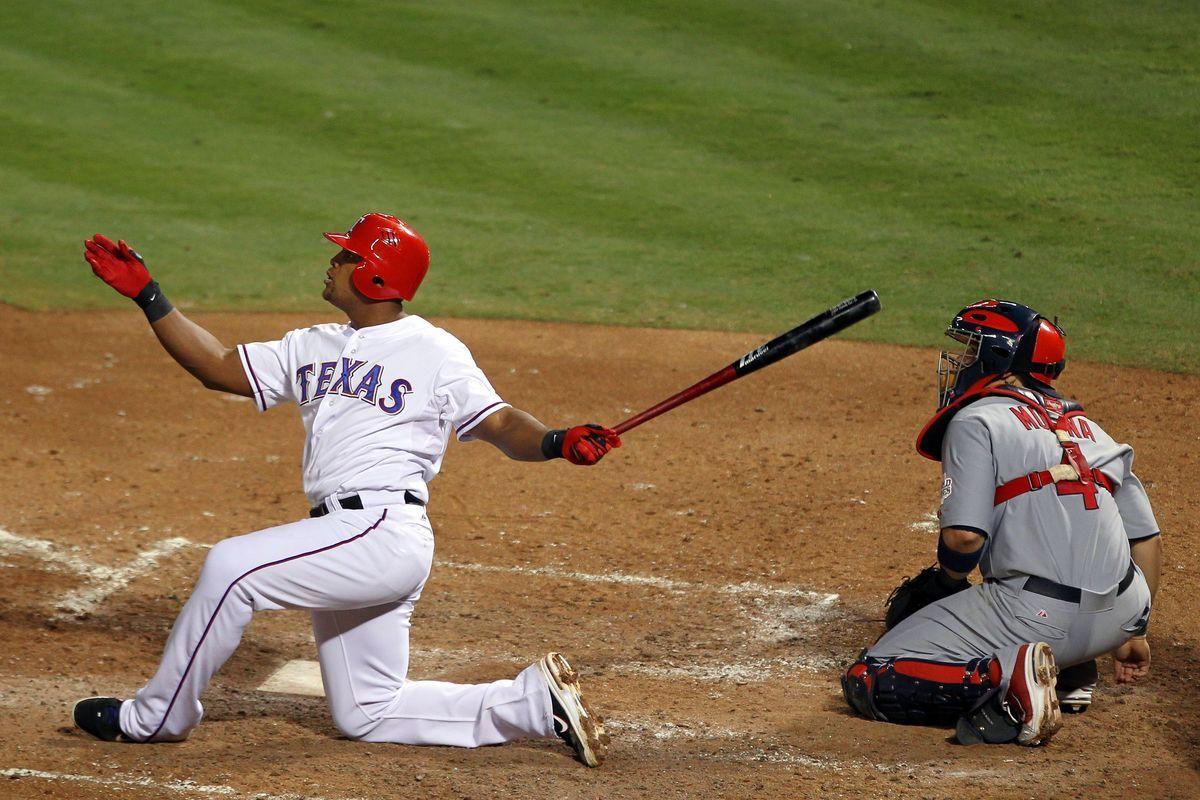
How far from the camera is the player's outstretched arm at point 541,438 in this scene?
379 cm

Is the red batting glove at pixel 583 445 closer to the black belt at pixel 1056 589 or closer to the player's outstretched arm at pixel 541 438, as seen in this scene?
the player's outstretched arm at pixel 541 438

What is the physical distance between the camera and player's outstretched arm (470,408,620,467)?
12.4 ft

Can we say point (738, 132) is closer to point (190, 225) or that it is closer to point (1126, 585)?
point (190, 225)

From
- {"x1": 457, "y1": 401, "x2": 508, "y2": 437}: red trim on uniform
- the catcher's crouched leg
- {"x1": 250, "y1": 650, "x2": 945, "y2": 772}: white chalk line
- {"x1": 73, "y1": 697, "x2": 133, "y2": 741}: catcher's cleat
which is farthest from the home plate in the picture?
the catcher's crouched leg

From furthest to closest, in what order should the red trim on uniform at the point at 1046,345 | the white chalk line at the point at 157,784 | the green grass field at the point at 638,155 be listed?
the green grass field at the point at 638,155 < the red trim on uniform at the point at 1046,345 < the white chalk line at the point at 157,784

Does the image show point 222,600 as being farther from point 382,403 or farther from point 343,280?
point 343,280

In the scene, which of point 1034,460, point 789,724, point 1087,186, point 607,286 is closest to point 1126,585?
point 1034,460

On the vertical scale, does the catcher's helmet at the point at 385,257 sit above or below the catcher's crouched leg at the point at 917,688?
above

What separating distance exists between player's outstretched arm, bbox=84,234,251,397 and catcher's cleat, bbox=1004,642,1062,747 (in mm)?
2392

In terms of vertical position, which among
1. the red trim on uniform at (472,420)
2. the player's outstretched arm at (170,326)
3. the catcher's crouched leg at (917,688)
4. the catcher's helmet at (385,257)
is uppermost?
the catcher's helmet at (385,257)

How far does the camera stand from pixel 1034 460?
13.3 feet

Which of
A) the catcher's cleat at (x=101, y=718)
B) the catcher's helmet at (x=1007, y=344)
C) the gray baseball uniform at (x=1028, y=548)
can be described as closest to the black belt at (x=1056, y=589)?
the gray baseball uniform at (x=1028, y=548)

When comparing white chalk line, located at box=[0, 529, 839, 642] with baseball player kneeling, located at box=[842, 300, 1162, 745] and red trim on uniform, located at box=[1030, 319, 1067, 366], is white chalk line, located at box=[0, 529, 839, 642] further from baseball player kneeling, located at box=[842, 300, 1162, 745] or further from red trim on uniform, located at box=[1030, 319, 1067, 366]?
red trim on uniform, located at box=[1030, 319, 1067, 366]

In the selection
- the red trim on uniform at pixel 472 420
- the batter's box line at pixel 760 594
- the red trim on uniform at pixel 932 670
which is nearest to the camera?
the red trim on uniform at pixel 472 420
